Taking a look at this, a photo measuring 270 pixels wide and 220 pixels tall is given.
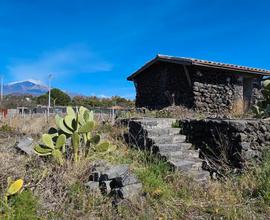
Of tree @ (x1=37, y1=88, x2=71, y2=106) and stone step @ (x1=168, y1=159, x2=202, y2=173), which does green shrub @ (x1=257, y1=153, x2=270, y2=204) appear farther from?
tree @ (x1=37, y1=88, x2=71, y2=106)

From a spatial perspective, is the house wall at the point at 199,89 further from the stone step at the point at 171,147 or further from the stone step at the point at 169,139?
the stone step at the point at 171,147

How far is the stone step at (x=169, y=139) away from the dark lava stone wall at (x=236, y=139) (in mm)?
554

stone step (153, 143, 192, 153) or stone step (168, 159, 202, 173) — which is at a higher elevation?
stone step (153, 143, 192, 153)

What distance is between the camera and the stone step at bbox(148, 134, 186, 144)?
7.27 metres

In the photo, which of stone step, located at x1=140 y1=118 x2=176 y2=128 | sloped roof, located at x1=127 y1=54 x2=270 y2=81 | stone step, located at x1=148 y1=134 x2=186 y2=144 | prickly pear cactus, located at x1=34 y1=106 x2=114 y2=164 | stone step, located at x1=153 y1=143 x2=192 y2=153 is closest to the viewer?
prickly pear cactus, located at x1=34 y1=106 x2=114 y2=164

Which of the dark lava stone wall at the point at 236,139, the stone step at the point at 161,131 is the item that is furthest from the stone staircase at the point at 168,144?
the dark lava stone wall at the point at 236,139

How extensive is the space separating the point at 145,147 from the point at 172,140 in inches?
34.2

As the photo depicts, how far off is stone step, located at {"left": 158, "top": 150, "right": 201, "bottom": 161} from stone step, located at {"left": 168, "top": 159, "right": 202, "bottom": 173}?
0.21 metres

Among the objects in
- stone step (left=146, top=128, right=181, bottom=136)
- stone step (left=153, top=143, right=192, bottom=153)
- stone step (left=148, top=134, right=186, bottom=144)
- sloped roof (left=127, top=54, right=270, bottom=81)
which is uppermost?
sloped roof (left=127, top=54, right=270, bottom=81)

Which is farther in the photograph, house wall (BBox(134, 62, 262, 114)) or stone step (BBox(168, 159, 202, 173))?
house wall (BBox(134, 62, 262, 114))

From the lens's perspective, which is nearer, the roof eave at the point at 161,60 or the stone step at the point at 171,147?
the stone step at the point at 171,147

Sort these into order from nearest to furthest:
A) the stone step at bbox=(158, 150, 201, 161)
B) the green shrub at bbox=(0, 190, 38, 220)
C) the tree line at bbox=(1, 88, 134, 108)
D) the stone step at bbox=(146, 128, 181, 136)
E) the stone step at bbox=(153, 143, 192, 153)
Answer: the green shrub at bbox=(0, 190, 38, 220) → the stone step at bbox=(158, 150, 201, 161) → the stone step at bbox=(153, 143, 192, 153) → the stone step at bbox=(146, 128, 181, 136) → the tree line at bbox=(1, 88, 134, 108)

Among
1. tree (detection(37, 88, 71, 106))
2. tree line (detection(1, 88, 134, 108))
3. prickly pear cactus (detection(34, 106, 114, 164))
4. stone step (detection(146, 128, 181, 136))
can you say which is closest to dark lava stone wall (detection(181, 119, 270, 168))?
stone step (detection(146, 128, 181, 136))

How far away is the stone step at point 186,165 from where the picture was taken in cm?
596
